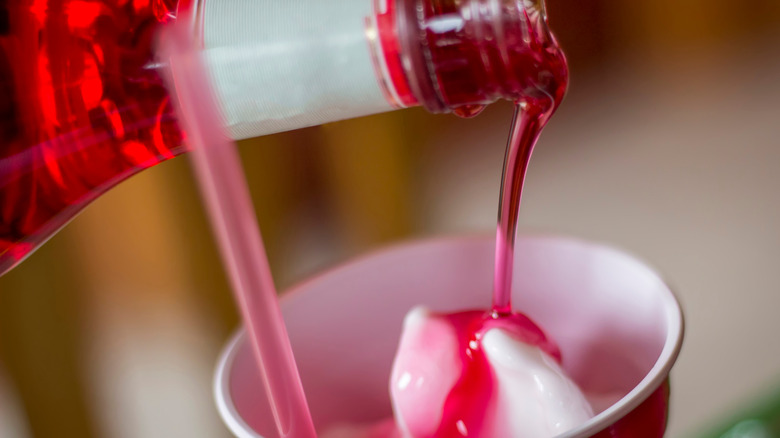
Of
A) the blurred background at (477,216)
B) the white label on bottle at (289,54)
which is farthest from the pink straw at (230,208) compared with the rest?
the blurred background at (477,216)

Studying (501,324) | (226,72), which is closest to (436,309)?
A: (501,324)

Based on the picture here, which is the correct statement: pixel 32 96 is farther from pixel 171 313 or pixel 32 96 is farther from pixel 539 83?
pixel 171 313

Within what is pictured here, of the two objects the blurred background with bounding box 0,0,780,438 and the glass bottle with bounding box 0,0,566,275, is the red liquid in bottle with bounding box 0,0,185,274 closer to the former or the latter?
the glass bottle with bounding box 0,0,566,275

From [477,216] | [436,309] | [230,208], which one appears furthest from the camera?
[477,216]

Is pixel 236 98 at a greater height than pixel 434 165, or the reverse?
pixel 236 98

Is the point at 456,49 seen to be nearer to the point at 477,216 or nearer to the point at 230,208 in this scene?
the point at 230,208

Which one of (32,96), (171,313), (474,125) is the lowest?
(171,313)

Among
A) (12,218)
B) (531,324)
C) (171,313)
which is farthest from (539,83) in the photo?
(171,313)
